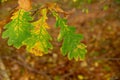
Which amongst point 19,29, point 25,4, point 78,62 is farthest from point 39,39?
point 78,62

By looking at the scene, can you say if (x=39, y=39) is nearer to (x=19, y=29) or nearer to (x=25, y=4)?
(x=19, y=29)

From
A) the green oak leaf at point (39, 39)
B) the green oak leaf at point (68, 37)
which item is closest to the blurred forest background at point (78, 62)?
the green oak leaf at point (68, 37)

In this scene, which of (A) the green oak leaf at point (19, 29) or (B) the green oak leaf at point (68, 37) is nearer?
(A) the green oak leaf at point (19, 29)

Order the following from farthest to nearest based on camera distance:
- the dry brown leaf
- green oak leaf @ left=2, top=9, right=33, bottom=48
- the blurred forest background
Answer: the blurred forest background → the dry brown leaf → green oak leaf @ left=2, top=9, right=33, bottom=48

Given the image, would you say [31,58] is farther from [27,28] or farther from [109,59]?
[27,28]

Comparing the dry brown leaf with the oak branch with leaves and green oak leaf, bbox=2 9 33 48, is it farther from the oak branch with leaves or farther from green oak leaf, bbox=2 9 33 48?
green oak leaf, bbox=2 9 33 48

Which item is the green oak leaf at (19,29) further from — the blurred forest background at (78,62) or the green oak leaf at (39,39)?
the blurred forest background at (78,62)

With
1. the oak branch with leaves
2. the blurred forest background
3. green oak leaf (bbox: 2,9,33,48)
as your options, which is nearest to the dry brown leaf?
the oak branch with leaves

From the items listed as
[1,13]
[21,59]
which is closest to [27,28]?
[21,59]
